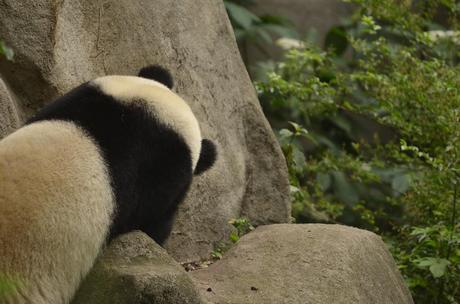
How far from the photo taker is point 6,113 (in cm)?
366

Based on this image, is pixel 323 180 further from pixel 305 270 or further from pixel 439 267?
pixel 305 270

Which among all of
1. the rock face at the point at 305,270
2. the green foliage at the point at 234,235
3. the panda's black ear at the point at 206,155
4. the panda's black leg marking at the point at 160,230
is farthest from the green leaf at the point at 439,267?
the panda's black leg marking at the point at 160,230

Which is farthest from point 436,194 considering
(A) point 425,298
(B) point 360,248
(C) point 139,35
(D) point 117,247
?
(D) point 117,247

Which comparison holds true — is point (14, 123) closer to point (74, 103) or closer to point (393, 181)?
point (74, 103)

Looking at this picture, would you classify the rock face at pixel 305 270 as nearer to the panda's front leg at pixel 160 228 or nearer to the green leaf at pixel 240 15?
the panda's front leg at pixel 160 228

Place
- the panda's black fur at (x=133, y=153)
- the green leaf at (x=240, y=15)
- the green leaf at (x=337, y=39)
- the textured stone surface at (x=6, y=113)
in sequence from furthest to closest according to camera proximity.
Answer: the green leaf at (x=337, y=39) → the green leaf at (x=240, y=15) → the textured stone surface at (x=6, y=113) → the panda's black fur at (x=133, y=153)

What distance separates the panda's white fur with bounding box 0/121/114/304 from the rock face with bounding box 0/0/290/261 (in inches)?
27.6

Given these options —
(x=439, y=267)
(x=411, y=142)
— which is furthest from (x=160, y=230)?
(x=411, y=142)

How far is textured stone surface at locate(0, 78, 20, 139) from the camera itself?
364 centimetres

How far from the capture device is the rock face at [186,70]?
3836 mm

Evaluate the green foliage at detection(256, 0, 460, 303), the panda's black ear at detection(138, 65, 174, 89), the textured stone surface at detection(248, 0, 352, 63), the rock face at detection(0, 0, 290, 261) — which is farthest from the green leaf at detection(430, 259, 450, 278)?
the textured stone surface at detection(248, 0, 352, 63)

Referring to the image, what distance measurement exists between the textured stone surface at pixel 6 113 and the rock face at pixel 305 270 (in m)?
1.01

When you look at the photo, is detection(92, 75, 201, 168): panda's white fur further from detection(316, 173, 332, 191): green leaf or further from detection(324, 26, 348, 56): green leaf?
detection(324, 26, 348, 56): green leaf

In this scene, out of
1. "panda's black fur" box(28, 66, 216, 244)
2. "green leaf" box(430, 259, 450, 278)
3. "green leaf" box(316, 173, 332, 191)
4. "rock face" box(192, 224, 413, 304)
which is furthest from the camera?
"green leaf" box(316, 173, 332, 191)
